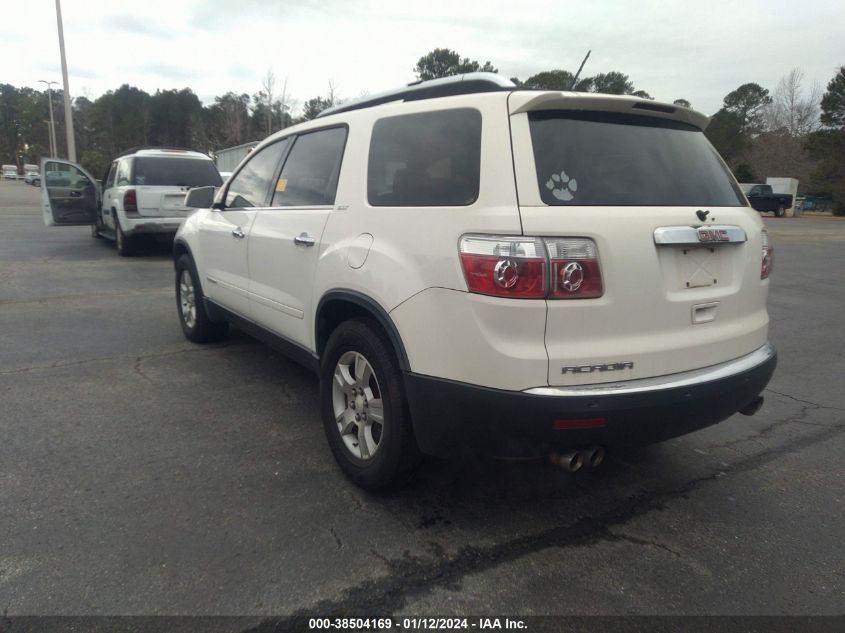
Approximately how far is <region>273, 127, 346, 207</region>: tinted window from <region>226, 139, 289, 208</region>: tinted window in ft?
0.67

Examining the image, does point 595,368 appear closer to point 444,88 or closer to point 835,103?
point 444,88

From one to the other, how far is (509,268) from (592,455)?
884 millimetres

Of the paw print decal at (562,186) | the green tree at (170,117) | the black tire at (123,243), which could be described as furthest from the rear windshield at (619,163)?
the green tree at (170,117)

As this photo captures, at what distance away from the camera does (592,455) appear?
102 inches

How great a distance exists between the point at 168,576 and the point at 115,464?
116 centimetres

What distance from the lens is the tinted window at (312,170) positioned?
3.49 metres

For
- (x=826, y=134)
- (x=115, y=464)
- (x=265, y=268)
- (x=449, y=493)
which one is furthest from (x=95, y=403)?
(x=826, y=134)

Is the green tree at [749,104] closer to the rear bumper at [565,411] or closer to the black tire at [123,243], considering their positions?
the black tire at [123,243]

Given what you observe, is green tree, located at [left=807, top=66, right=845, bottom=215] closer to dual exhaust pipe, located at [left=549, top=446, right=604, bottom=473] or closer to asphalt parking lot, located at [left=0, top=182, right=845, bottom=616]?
asphalt parking lot, located at [left=0, top=182, right=845, bottom=616]

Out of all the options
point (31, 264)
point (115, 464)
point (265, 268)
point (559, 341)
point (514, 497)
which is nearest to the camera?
point (559, 341)

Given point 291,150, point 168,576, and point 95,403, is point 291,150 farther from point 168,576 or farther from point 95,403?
point 168,576

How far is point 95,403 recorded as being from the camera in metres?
4.23

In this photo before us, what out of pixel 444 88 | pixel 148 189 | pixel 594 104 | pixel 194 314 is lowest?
pixel 194 314

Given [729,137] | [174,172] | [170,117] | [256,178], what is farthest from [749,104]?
[256,178]
